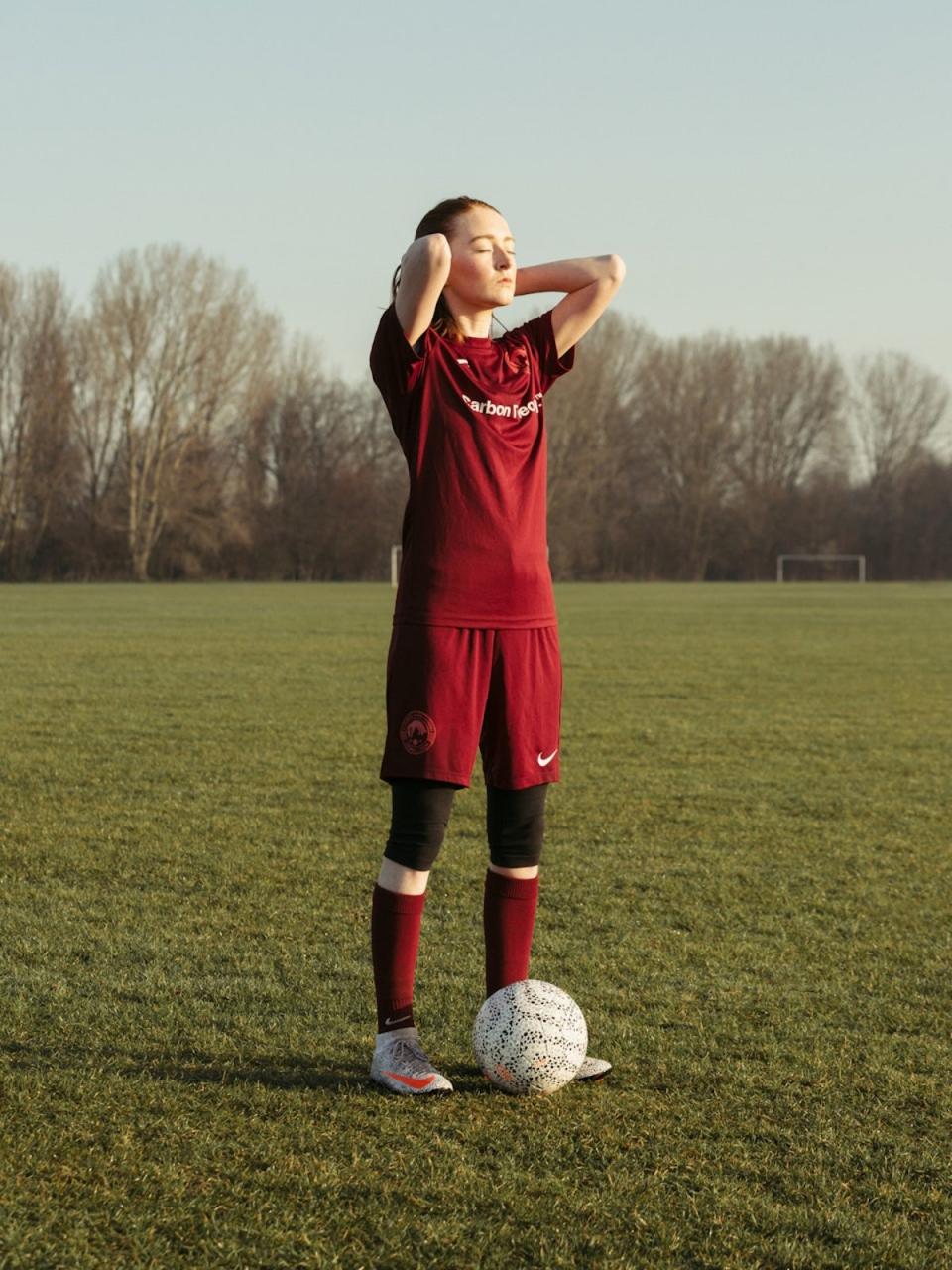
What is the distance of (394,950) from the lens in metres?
3.17

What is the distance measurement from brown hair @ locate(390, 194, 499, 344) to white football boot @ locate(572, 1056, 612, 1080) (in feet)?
5.37

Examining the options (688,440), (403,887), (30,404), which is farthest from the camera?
(688,440)

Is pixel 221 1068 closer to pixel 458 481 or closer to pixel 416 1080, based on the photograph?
pixel 416 1080

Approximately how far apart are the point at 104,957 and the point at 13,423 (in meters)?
52.3

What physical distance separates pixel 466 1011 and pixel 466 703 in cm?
107

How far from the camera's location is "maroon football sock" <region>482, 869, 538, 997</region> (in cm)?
328

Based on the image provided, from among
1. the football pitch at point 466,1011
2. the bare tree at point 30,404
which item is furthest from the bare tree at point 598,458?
the football pitch at point 466,1011

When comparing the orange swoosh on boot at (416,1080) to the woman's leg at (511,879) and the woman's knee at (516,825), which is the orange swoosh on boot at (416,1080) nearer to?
the woman's leg at (511,879)

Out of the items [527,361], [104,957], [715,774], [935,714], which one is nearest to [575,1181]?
[527,361]

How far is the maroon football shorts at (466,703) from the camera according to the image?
303 centimetres

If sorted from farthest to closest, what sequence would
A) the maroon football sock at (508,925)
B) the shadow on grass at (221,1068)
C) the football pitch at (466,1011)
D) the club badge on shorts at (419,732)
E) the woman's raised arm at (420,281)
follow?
the maroon football sock at (508,925) → the shadow on grass at (221,1068) → the club badge on shorts at (419,732) → the woman's raised arm at (420,281) → the football pitch at (466,1011)

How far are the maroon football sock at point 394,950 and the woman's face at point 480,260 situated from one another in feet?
4.33

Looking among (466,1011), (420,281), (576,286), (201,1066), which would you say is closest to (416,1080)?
(201,1066)

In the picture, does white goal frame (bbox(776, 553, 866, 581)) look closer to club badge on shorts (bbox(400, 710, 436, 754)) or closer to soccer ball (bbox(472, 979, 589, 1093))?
Answer: soccer ball (bbox(472, 979, 589, 1093))
